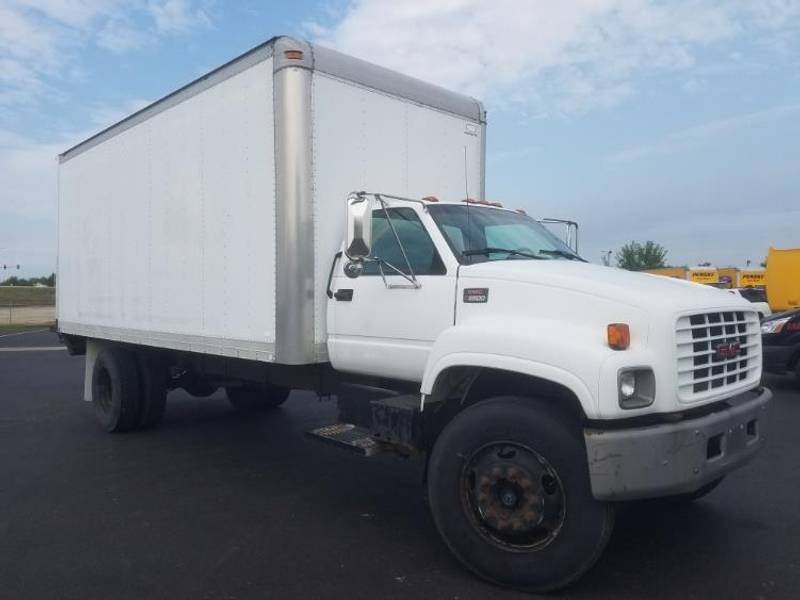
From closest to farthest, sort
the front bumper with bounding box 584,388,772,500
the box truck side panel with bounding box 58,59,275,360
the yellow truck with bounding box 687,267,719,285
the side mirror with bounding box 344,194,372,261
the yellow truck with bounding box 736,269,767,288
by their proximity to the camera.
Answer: the front bumper with bounding box 584,388,772,500
the side mirror with bounding box 344,194,372,261
the box truck side panel with bounding box 58,59,275,360
the yellow truck with bounding box 687,267,719,285
the yellow truck with bounding box 736,269,767,288

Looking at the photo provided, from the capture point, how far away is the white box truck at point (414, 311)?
381 centimetres

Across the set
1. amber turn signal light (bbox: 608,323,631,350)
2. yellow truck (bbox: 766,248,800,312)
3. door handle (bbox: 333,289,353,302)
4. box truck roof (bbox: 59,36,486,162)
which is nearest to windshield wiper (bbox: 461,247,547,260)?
door handle (bbox: 333,289,353,302)

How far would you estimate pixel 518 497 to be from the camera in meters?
3.96

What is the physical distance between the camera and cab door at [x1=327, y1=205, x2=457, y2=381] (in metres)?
4.74

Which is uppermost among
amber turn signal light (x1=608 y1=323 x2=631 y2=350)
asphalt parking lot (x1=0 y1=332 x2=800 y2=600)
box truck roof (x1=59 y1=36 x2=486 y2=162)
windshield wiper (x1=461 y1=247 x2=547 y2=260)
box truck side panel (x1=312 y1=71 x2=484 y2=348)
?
box truck roof (x1=59 y1=36 x2=486 y2=162)

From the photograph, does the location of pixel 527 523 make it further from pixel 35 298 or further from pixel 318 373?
pixel 35 298

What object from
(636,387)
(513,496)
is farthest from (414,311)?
(636,387)

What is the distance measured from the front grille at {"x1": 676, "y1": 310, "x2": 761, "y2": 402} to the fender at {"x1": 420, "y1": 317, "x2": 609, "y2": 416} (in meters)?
0.48

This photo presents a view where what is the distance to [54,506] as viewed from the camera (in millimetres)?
5605

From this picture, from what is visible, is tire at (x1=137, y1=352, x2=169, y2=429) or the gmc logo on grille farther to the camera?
tire at (x1=137, y1=352, x2=169, y2=429)

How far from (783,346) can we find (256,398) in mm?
7893

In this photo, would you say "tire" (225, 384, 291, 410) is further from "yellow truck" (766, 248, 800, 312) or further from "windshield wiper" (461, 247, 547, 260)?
"yellow truck" (766, 248, 800, 312)

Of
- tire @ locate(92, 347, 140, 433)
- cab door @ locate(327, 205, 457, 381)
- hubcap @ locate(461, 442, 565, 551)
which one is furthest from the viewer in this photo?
tire @ locate(92, 347, 140, 433)

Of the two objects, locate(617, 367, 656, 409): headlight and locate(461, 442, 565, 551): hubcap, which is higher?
locate(617, 367, 656, 409): headlight
